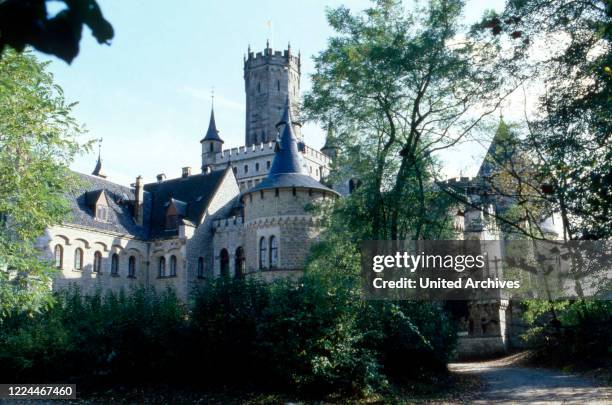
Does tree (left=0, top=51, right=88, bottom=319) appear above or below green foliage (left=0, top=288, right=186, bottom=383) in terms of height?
above

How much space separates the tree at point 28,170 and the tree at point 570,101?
31.5 feet

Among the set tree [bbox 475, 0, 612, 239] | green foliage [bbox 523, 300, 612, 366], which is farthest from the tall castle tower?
tree [bbox 475, 0, 612, 239]

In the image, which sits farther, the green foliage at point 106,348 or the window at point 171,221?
the window at point 171,221

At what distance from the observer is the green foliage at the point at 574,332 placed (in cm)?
949

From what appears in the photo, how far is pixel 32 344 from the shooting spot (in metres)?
15.7

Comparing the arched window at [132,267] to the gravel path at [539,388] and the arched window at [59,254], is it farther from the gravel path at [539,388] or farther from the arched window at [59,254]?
the gravel path at [539,388]

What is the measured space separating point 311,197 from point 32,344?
17.6m

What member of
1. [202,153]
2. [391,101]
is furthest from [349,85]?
[202,153]

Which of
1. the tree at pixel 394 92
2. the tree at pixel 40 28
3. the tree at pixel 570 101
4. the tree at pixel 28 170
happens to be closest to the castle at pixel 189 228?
the tree at pixel 394 92

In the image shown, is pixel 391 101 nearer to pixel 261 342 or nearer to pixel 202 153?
pixel 261 342

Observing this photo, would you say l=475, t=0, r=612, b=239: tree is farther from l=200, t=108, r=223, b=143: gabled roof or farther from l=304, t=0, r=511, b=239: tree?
l=200, t=108, r=223, b=143: gabled roof

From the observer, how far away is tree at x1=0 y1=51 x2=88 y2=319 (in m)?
13.1

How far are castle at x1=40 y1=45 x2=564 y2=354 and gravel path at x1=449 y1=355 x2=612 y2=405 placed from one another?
7.98m

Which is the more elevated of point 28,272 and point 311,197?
point 311,197
